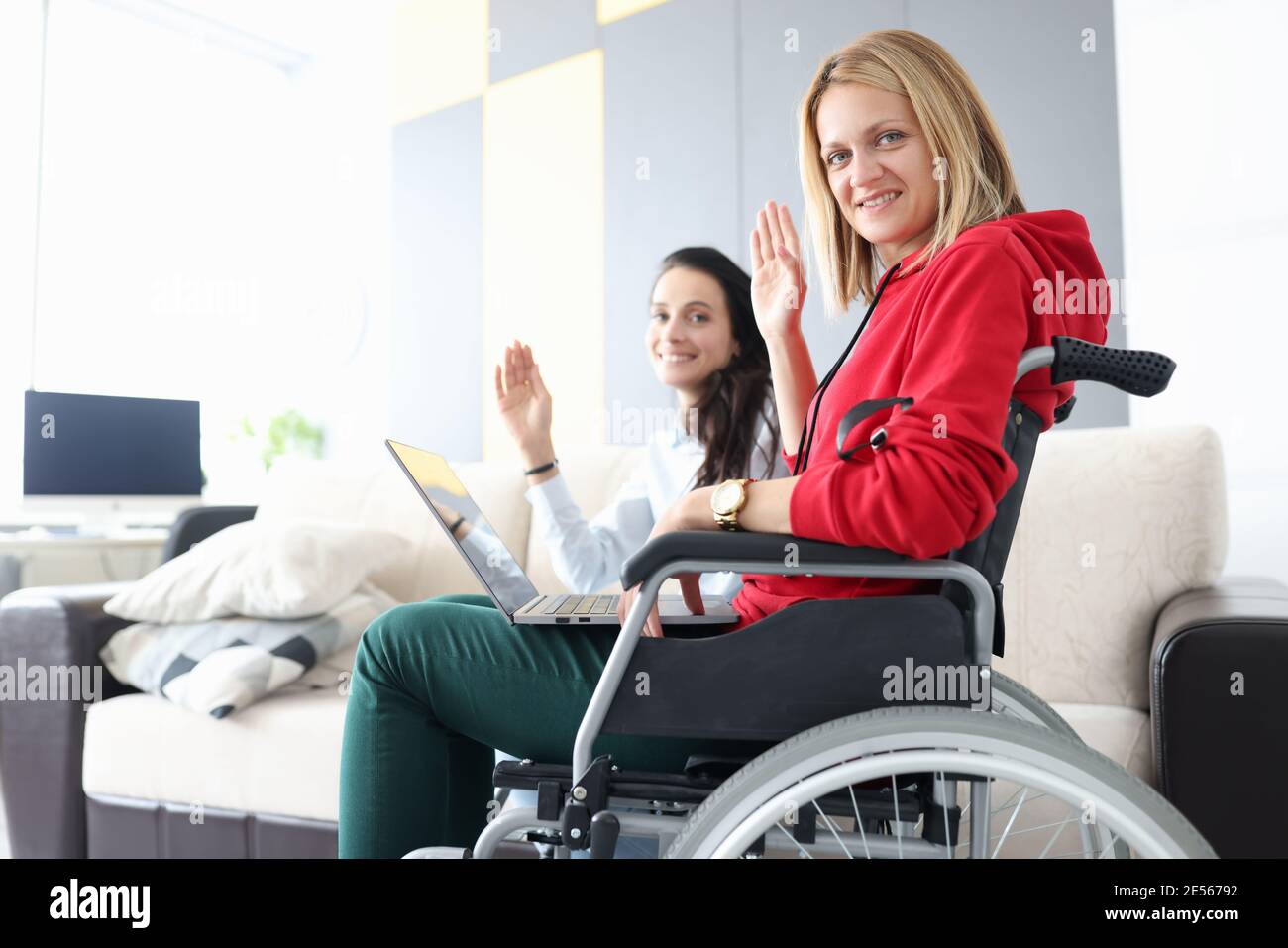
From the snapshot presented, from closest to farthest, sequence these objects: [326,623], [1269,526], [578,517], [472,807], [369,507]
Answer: [472,807]
[578,517]
[326,623]
[1269,526]
[369,507]

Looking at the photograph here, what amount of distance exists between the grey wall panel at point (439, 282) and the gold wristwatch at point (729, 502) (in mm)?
3002

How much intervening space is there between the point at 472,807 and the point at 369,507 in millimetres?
Answer: 1273

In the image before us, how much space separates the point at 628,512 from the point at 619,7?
2.42 m

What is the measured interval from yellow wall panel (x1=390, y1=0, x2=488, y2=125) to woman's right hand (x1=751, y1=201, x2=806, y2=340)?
308cm

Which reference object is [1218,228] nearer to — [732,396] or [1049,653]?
[1049,653]

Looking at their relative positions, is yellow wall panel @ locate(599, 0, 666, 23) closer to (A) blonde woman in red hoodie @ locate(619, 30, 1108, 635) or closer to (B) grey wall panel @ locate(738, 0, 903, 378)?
(B) grey wall panel @ locate(738, 0, 903, 378)

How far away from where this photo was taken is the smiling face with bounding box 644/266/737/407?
5.66ft

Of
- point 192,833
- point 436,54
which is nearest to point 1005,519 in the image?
point 192,833

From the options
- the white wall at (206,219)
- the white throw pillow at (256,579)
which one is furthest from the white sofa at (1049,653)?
the white wall at (206,219)

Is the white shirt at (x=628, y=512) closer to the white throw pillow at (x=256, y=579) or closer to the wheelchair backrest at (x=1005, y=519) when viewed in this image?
the white throw pillow at (x=256, y=579)

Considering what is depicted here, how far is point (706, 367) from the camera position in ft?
5.67

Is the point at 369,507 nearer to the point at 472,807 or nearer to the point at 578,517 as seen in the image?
the point at 578,517

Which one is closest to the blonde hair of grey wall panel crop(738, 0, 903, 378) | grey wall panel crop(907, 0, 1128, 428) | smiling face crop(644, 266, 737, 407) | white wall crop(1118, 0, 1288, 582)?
smiling face crop(644, 266, 737, 407)
